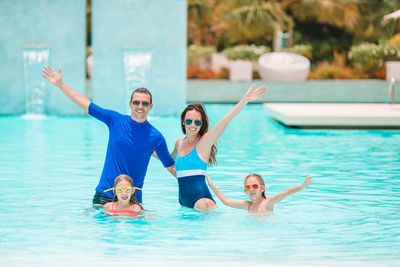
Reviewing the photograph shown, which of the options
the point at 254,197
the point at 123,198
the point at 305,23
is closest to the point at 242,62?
the point at 305,23

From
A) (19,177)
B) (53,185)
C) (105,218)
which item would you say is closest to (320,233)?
(105,218)

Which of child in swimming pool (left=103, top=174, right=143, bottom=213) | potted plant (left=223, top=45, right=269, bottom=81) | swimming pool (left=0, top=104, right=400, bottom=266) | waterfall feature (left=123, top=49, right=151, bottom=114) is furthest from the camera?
potted plant (left=223, top=45, right=269, bottom=81)

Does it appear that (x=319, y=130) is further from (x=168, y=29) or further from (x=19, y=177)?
(x=19, y=177)

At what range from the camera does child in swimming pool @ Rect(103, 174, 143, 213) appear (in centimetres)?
620

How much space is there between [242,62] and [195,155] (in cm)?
1876

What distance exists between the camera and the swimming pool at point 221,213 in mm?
5484

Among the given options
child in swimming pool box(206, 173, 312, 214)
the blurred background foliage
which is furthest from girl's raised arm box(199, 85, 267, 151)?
the blurred background foliage

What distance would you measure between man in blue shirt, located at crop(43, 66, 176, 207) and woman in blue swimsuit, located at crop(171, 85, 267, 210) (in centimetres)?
26

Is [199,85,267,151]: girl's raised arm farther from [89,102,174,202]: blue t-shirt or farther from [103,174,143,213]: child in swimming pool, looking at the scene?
[103,174,143,213]: child in swimming pool

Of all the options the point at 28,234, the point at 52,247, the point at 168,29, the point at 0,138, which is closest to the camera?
the point at 52,247

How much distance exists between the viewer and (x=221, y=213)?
6.99 m

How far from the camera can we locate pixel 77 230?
6.33 m

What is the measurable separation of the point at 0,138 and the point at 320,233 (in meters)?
9.07

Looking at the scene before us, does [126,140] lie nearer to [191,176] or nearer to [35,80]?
[191,176]
